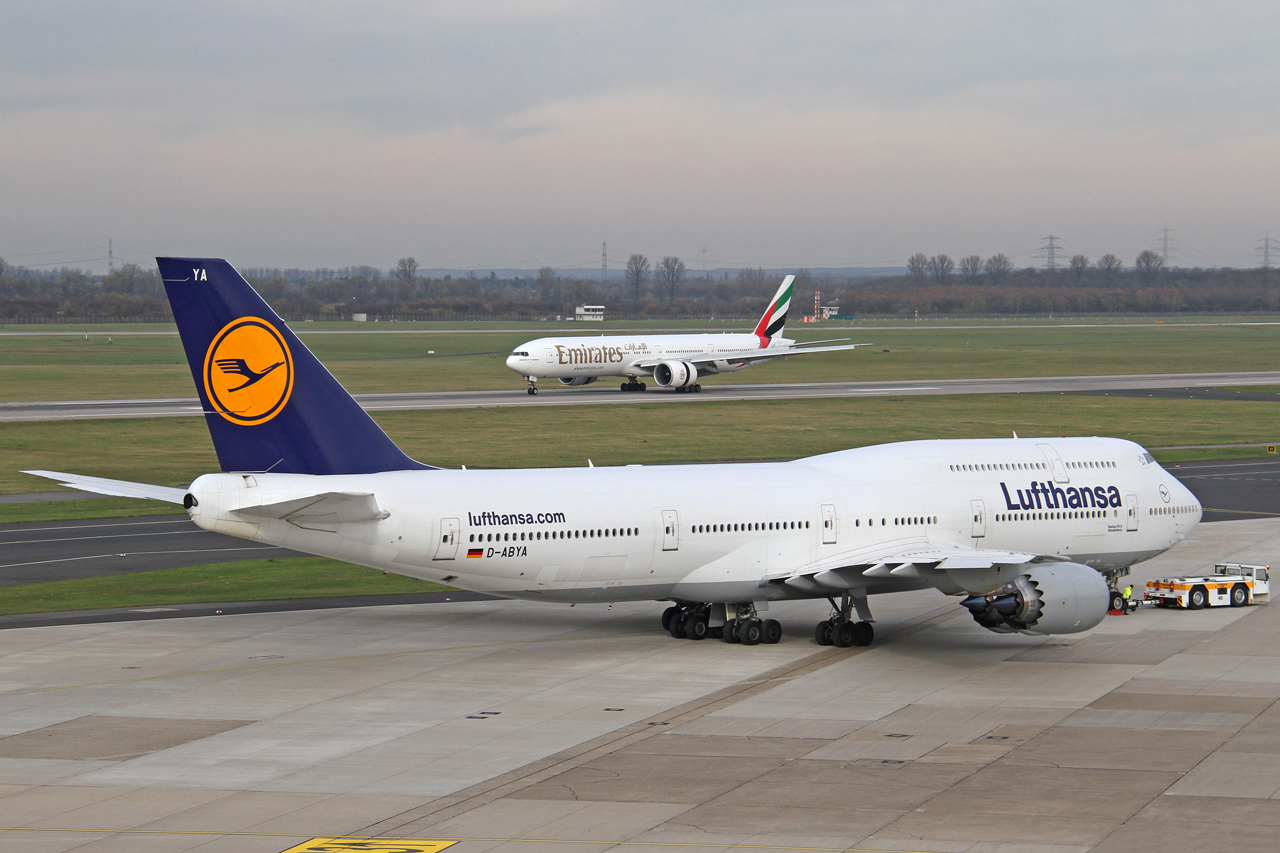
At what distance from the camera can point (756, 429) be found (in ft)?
291

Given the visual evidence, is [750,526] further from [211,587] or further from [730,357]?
[730,357]

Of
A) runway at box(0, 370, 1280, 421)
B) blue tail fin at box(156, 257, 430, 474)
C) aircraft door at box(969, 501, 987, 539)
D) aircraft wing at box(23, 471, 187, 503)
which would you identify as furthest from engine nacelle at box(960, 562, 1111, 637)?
runway at box(0, 370, 1280, 421)

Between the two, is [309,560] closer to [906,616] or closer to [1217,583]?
[906,616]

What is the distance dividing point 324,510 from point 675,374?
87.0 meters

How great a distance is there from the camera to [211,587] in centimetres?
4394

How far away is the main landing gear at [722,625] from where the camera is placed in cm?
3622

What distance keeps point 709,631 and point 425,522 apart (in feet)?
28.5

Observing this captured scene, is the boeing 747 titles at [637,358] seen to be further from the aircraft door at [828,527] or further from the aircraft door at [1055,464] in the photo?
the aircraft door at [828,527]

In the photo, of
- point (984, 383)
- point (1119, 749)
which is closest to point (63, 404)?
point (984, 383)

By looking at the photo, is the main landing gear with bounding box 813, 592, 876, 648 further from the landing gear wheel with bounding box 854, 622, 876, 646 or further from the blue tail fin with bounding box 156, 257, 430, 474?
the blue tail fin with bounding box 156, 257, 430, 474

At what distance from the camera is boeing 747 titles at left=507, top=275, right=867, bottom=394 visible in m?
117

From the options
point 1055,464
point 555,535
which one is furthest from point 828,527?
point 1055,464

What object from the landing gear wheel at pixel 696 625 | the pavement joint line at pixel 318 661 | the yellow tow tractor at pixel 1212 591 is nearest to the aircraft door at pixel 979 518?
the yellow tow tractor at pixel 1212 591

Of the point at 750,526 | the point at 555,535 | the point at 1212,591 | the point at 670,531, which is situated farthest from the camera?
the point at 1212,591
